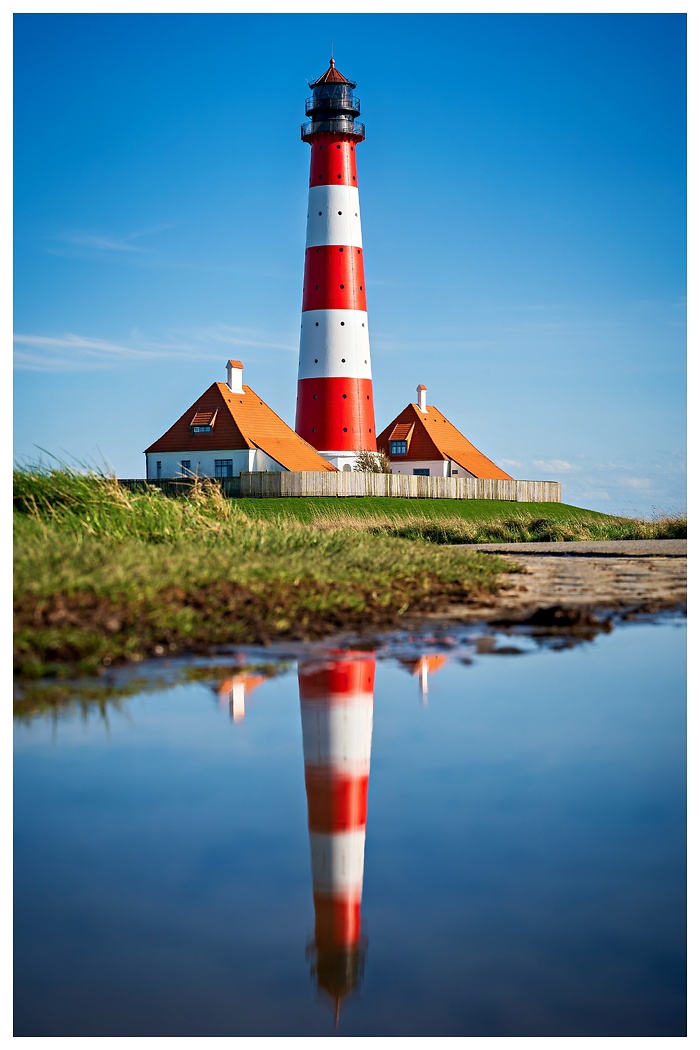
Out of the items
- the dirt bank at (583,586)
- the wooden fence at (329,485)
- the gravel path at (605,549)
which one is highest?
the wooden fence at (329,485)

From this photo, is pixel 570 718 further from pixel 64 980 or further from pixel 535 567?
pixel 535 567

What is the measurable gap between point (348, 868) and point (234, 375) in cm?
4601

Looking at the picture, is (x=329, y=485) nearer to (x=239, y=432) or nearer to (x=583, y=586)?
(x=239, y=432)

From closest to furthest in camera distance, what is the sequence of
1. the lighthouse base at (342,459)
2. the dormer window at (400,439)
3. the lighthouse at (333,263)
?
the lighthouse at (333,263) < the lighthouse base at (342,459) < the dormer window at (400,439)

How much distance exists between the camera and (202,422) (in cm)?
4756

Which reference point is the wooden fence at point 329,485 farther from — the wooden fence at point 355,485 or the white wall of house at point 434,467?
the white wall of house at point 434,467

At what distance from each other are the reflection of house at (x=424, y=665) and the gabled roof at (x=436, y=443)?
4826cm

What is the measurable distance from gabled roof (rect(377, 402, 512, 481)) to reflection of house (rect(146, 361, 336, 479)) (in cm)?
1010

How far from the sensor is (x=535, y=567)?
15633 millimetres

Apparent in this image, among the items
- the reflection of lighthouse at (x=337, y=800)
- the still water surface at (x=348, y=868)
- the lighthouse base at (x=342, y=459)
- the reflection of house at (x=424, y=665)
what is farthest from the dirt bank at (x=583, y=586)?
the lighthouse base at (x=342, y=459)

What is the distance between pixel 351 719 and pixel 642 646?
3.43m

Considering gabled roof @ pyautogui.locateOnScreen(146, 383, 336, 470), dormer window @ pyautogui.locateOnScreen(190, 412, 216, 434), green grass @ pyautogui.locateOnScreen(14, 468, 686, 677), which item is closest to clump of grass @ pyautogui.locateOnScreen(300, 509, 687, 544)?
green grass @ pyautogui.locateOnScreen(14, 468, 686, 677)

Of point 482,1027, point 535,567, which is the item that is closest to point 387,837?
point 482,1027

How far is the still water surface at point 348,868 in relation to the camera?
2.76 m
